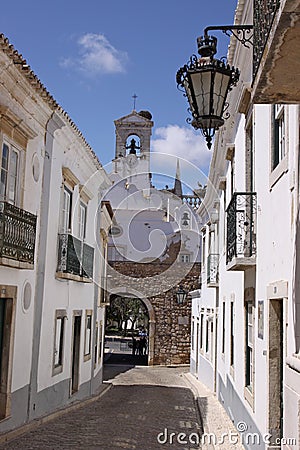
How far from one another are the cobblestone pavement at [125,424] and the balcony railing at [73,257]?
2780 mm

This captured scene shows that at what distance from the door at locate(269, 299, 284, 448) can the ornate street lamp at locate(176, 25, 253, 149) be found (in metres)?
2.14

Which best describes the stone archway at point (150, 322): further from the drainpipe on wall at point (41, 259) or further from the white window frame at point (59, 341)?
the drainpipe on wall at point (41, 259)

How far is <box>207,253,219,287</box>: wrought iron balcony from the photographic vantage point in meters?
13.9

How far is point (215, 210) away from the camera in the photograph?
1512 cm

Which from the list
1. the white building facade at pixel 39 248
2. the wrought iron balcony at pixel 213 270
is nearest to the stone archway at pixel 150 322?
the wrought iron balcony at pixel 213 270

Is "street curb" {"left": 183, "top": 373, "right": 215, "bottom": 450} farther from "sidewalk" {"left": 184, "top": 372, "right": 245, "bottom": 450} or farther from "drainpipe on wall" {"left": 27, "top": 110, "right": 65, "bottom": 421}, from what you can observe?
"drainpipe on wall" {"left": 27, "top": 110, "right": 65, "bottom": 421}

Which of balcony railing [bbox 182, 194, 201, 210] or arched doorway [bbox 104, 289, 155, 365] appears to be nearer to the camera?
arched doorway [bbox 104, 289, 155, 365]

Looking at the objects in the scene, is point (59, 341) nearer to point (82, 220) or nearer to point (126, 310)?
point (82, 220)

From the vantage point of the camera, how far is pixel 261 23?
375 centimetres

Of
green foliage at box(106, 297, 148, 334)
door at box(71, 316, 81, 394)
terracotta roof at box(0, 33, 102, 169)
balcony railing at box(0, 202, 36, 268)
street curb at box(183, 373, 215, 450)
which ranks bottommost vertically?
street curb at box(183, 373, 215, 450)

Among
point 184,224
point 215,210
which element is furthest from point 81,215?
point 184,224

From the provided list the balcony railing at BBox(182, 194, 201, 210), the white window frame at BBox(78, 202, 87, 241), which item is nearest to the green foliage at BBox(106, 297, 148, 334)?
the balcony railing at BBox(182, 194, 201, 210)

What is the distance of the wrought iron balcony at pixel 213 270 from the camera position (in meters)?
13.9

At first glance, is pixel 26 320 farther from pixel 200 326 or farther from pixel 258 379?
pixel 200 326
